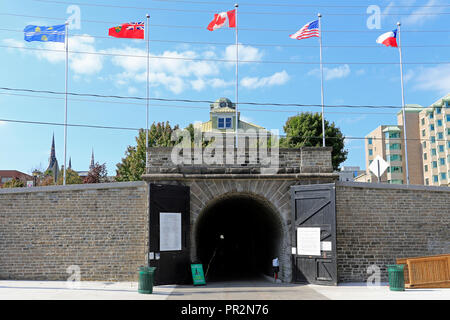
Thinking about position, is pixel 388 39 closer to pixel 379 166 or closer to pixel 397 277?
pixel 379 166

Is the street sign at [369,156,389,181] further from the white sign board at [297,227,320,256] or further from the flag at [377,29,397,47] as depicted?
the flag at [377,29,397,47]

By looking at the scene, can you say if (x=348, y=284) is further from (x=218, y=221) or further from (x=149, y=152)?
(x=218, y=221)

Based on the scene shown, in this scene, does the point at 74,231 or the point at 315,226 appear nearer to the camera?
the point at 315,226

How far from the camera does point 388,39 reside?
18781 mm

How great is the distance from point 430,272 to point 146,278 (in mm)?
8586

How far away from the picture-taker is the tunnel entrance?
55.4ft

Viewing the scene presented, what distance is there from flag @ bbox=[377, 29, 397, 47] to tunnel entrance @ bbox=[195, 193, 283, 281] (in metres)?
9.39

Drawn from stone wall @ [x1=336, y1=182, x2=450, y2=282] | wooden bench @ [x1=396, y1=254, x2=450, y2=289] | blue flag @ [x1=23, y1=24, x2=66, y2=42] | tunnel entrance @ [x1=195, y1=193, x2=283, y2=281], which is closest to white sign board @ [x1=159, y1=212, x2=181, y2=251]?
tunnel entrance @ [x1=195, y1=193, x2=283, y2=281]

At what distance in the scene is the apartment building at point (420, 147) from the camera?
68213 millimetres

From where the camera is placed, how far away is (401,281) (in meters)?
12.1

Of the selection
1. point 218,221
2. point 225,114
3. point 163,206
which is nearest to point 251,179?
point 163,206

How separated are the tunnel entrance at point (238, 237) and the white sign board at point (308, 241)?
1.28m

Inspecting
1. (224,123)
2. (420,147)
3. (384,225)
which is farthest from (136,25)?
(420,147)
